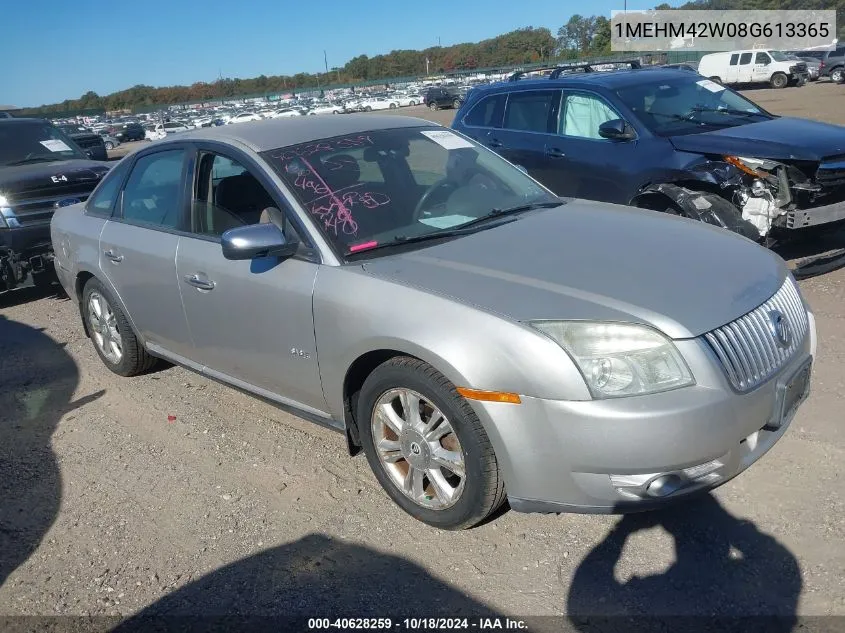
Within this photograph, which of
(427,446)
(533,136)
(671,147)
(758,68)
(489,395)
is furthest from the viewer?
(758,68)

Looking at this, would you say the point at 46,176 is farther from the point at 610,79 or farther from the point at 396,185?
the point at 610,79

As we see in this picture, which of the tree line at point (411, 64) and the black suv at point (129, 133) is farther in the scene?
the tree line at point (411, 64)

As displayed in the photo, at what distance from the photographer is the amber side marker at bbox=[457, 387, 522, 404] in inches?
106

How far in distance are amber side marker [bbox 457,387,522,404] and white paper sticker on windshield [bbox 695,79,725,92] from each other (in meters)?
6.05

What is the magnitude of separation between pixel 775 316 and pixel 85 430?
388cm

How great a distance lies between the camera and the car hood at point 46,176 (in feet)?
25.1

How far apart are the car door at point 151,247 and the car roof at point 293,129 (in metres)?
0.29

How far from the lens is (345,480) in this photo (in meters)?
3.68

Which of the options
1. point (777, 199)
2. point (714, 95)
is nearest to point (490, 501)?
point (777, 199)

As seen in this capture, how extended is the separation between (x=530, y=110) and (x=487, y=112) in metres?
0.67

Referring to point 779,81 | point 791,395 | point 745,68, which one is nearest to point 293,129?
point 791,395

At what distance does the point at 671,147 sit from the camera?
652cm

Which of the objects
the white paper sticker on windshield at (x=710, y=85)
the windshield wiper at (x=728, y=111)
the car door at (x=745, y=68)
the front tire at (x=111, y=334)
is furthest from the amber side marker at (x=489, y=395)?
the car door at (x=745, y=68)

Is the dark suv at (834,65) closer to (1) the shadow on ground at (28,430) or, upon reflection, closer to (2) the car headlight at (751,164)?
(2) the car headlight at (751,164)
